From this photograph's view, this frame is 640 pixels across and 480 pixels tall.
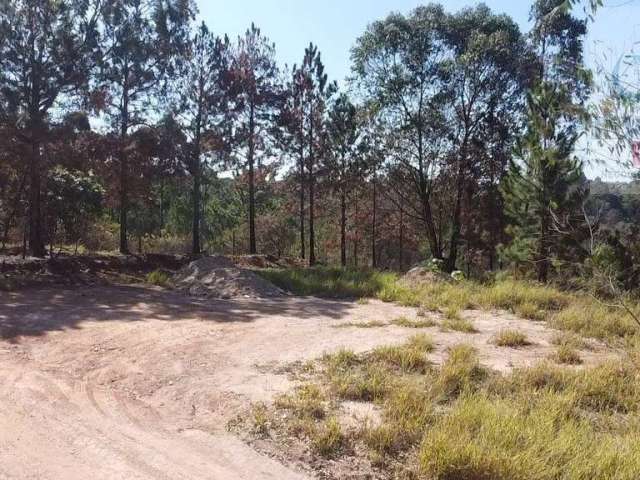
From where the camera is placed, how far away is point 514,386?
193 inches

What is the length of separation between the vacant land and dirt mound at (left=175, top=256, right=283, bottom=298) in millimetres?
1847

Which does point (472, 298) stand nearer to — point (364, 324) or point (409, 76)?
point (364, 324)

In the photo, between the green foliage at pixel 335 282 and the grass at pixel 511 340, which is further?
the green foliage at pixel 335 282

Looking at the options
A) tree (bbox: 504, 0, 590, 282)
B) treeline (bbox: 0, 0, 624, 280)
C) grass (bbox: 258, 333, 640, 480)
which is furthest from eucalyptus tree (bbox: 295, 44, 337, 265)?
grass (bbox: 258, 333, 640, 480)

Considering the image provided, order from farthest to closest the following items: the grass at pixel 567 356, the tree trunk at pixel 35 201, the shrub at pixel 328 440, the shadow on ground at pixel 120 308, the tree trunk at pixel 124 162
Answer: the tree trunk at pixel 124 162
the tree trunk at pixel 35 201
the shadow on ground at pixel 120 308
the grass at pixel 567 356
the shrub at pixel 328 440

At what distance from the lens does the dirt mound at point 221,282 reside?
11625mm

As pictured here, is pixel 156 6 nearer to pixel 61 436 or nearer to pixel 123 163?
pixel 123 163

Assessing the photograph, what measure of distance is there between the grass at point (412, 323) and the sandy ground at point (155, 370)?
284mm

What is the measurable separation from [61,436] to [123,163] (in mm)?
15047

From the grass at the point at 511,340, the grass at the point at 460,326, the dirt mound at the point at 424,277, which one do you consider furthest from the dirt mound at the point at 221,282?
the grass at the point at 511,340

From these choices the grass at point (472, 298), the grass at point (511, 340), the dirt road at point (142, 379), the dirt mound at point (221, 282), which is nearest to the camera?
the dirt road at point (142, 379)

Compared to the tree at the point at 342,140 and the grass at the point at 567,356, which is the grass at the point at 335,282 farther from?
the tree at the point at 342,140

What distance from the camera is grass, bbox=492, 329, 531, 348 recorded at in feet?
21.8

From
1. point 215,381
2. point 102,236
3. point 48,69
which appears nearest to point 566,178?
point 215,381
